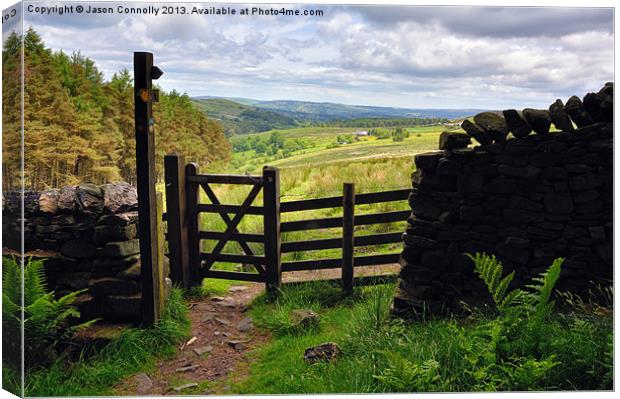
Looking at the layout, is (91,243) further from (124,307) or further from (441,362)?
(441,362)

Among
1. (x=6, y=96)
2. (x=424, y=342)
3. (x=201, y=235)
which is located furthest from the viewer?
(x=201, y=235)

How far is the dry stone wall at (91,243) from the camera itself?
613cm

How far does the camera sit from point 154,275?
6.52 meters

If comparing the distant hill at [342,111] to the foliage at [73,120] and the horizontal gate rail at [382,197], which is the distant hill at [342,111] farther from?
the horizontal gate rail at [382,197]

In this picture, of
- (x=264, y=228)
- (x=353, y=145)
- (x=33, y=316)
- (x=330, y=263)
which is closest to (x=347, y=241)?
(x=330, y=263)

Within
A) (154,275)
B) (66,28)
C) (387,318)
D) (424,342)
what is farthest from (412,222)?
(66,28)

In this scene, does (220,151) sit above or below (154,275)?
above

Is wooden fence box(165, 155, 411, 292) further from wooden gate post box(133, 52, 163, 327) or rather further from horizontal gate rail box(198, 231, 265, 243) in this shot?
wooden gate post box(133, 52, 163, 327)

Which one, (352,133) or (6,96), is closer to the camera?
(6,96)

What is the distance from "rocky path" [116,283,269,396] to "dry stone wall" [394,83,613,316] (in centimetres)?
157

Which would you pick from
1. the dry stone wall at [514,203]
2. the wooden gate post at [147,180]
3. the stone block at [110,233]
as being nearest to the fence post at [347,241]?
the dry stone wall at [514,203]

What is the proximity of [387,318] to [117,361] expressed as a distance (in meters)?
2.41

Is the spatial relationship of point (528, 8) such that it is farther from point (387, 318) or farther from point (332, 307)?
point (332, 307)

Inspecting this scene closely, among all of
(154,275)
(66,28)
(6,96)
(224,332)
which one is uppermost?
(66,28)
